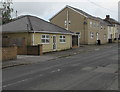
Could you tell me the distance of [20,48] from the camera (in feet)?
85.1

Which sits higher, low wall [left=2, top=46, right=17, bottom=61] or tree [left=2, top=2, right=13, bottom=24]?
tree [left=2, top=2, right=13, bottom=24]

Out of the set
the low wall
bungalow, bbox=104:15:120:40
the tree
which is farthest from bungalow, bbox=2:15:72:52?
bungalow, bbox=104:15:120:40

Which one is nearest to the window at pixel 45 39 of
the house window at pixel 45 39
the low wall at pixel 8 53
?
the house window at pixel 45 39

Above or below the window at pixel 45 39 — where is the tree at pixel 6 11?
above

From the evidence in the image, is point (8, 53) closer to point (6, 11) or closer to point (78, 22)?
point (78, 22)

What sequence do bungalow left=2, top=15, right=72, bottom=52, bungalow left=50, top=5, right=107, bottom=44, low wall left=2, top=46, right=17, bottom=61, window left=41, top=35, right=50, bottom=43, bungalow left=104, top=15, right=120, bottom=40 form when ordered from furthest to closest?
bungalow left=104, top=15, right=120, bottom=40
bungalow left=50, top=5, right=107, bottom=44
window left=41, top=35, right=50, bottom=43
bungalow left=2, top=15, right=72, bottom=52
low wall left=2, top=46, right=17, bottom=61

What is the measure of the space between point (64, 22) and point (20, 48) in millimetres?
25225

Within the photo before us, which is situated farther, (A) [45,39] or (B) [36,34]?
(A) [45,39]

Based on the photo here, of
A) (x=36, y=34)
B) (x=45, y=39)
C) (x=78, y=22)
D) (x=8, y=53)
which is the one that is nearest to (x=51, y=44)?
(x=45, y=39)

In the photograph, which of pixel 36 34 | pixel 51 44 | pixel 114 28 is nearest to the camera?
pixel 36 34

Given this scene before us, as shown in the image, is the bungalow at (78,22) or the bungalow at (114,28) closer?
the bungalow at (78,22)

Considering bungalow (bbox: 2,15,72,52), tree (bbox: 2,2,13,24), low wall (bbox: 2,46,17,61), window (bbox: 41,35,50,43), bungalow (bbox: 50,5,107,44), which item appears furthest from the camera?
tree (bbox: 2,2,13,24)

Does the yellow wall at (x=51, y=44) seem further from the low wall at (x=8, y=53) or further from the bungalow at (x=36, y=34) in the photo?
the low wall at (x=8, y=53)

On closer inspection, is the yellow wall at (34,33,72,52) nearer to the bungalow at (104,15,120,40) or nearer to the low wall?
the low wall
